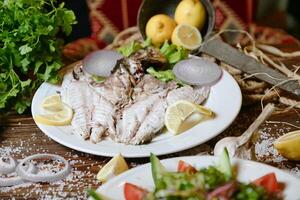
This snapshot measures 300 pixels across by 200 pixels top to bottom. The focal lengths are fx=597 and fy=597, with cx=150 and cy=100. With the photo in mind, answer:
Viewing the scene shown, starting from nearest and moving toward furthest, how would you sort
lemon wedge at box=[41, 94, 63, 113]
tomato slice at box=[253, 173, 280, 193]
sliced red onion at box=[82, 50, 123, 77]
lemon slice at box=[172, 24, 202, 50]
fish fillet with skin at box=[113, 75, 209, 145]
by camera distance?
tomato slice at box=[253, 173, 280, 193], fish fillet with skin at box=[113, 75, 209, 145], lemon wedge at box=[41, 94, 63, 113], sliced red onion at box=[82, 50, 123, 77], lemon slice at box=[172, 24, 202, 50]

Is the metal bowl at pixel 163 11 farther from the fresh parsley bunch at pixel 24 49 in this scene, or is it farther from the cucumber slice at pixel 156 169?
the cucumber slice at pixel 156 169

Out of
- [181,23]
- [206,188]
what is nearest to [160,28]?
[181,23]

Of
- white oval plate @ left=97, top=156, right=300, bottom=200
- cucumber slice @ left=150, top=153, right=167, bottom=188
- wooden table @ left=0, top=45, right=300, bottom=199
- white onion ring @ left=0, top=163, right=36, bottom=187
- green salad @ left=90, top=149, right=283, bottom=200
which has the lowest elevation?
wooden table @ left=0, top=45, right=300, bottom=199

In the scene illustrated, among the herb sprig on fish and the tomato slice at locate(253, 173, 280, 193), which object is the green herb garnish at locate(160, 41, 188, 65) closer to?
the herb sprig on fish

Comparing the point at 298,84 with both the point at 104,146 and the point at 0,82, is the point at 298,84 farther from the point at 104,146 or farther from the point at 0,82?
the point at 0,82

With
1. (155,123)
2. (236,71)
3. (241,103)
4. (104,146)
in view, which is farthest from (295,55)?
(104,146)

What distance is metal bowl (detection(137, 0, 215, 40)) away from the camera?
1.83m

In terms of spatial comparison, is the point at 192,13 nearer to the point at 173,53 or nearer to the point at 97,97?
the point at 173,53

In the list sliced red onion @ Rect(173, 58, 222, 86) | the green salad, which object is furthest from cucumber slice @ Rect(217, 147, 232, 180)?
sliced red onion @ Rect(173, 58, 222, 86)

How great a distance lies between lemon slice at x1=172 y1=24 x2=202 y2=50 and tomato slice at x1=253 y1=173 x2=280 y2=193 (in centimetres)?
73

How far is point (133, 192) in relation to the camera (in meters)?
1.09

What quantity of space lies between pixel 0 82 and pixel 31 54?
11 centimetres

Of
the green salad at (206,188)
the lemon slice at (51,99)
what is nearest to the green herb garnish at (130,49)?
the lemon slice at (51,99)

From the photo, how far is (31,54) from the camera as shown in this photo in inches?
60.1
